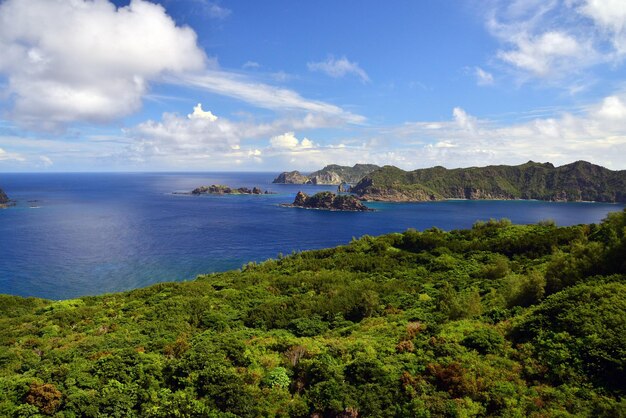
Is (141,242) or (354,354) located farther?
(141,242)

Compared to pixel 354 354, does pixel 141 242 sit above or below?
below

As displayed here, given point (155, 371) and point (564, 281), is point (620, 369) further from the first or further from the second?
point (155, 371)

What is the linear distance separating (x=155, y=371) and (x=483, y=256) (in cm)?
4999

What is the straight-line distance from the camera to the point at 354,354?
23828 mm

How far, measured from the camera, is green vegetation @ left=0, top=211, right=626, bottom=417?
1812 centimetres

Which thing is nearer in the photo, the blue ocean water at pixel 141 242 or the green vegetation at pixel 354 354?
the green vegetation at pixel 354 354

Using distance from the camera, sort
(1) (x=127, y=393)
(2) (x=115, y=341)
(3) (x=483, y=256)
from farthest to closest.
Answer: (3) (x=483, y=256)
(2) (x=115, y=341)
(1) (x=127, y=393)

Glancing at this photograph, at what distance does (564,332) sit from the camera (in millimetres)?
21203

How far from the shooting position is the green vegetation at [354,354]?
18.1 metres

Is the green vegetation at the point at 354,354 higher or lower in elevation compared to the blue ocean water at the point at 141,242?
higher

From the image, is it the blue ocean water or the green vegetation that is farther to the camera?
the blue ocean water

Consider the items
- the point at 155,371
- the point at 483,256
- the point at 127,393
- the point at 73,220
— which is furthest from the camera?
the point at 73,220

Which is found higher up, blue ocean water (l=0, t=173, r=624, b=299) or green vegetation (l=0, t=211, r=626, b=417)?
green vegetation (l=0, t=211, r=626, b=417)

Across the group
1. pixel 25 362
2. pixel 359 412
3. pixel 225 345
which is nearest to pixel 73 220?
pixel 25 362
